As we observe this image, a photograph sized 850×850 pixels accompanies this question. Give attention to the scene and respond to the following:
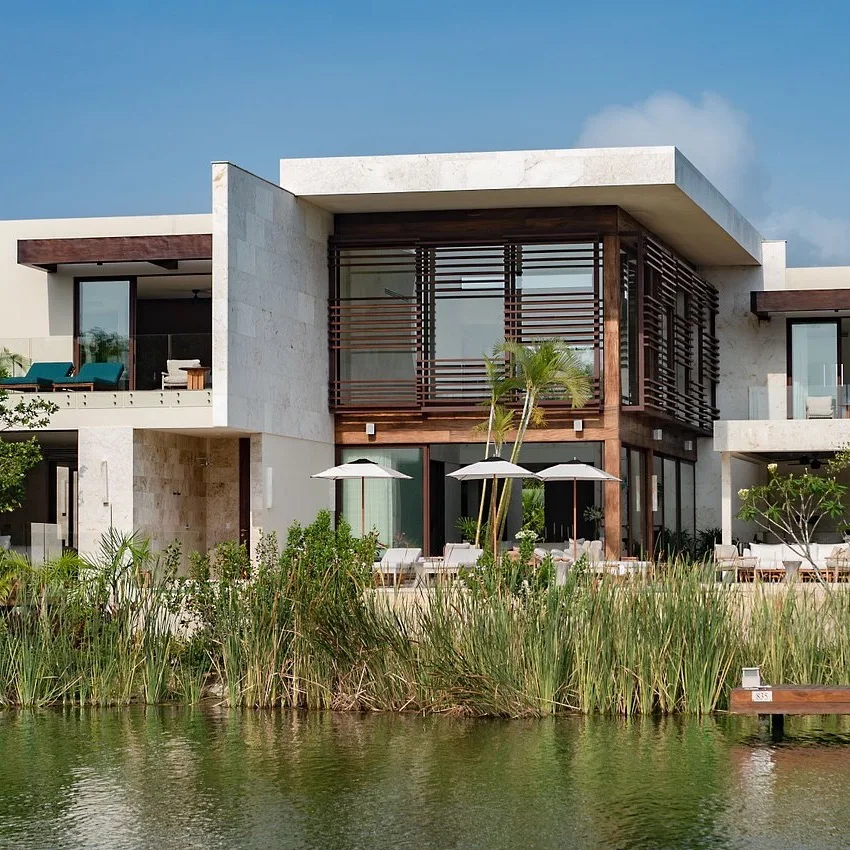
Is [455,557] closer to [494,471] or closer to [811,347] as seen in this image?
[494,471]

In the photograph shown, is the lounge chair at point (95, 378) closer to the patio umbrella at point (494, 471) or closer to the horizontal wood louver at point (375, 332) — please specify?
the horizontal wood louver at point (375, 332)

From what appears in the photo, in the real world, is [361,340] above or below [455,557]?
above

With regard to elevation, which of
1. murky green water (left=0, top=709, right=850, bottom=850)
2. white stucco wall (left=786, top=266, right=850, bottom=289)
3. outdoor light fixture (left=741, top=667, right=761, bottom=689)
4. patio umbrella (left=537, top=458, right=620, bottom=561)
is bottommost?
murky green water (left=0, top=709, right=850, bottom=850)

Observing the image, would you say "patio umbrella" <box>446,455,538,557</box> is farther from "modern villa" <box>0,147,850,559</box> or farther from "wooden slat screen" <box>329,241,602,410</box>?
"wooden slat screen" <box>329,241,602,410</box>

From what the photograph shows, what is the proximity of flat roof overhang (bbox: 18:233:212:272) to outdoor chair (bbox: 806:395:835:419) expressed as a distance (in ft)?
31.4

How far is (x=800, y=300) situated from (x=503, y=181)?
7.56 metres

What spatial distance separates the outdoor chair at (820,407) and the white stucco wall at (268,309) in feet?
24.7

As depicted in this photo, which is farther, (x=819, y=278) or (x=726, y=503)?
(x=819, y=278)

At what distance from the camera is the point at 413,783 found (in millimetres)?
9992

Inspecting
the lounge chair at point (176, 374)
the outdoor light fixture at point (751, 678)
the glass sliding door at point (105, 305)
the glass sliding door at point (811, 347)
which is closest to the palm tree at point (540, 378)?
the lounge chair at point (176, 374)

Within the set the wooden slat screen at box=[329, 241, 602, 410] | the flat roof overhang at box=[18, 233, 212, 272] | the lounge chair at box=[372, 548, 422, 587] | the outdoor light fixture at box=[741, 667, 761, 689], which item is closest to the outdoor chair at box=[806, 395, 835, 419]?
the wooden slat screen at box=[329, 241, 602, 410]

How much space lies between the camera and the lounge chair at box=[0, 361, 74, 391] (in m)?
21.3

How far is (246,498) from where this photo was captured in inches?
933

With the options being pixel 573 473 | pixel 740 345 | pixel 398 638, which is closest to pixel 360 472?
pixel 573 473
